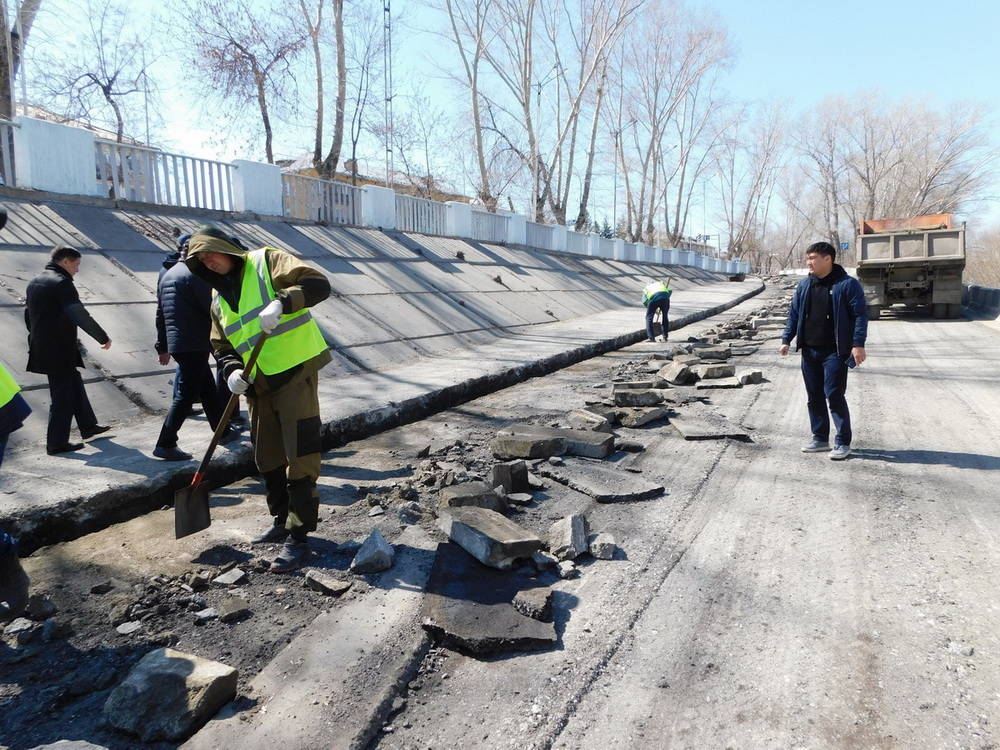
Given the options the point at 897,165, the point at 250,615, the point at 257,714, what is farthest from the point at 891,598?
the point at 897,165

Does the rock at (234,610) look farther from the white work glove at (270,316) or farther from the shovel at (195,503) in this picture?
the white work glove at (270,316)

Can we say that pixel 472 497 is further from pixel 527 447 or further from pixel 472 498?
pixel 527 447

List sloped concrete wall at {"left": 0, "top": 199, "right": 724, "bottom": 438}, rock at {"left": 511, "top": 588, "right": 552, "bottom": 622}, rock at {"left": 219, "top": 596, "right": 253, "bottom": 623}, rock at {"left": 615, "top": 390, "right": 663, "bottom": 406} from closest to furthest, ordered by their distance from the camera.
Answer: rock at {"left": 511, "top": 588, "right": 552, "bottom": 622} < rock at {"left": 219, "top": 596, "right": 253, "bottom": 623} < sloped concrete wall at {"left": 0, "top": 199, "right": 724, "bottom": 438} < rock at {"left": 615, "top": 390, "right": 663, "bottom": 406}

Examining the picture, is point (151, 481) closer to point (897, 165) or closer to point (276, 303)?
point (276, 303)

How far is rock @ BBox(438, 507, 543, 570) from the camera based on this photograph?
319 cm

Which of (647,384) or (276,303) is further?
(647,384)

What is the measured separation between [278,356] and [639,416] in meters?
3.71

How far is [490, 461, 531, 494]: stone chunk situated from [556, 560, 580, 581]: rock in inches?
41.1

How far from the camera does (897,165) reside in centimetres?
5119

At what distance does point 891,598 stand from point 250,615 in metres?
2.83

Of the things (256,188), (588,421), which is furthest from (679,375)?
(256,188)

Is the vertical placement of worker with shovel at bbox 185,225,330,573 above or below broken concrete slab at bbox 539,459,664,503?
above

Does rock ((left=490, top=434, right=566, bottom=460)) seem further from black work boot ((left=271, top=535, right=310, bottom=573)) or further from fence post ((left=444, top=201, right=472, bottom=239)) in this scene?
fence post ((left=444, top=201, right=472, bottom=239))

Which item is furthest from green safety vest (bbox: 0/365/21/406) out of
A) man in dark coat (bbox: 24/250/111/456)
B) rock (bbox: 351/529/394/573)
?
man in dark coat (bbox: 24/250/111/456)
